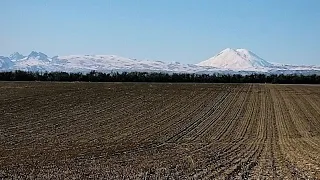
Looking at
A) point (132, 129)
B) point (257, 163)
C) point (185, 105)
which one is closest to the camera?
point (257, 163)

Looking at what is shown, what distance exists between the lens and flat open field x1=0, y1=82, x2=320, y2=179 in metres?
16.1

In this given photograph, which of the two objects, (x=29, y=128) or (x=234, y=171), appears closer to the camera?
→ (x=234, y=171)

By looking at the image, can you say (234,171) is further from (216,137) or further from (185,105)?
(185,105)

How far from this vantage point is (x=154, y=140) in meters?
24.6

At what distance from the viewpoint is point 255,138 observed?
86.2ft

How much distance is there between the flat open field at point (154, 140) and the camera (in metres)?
16.1

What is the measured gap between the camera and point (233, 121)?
113 feet

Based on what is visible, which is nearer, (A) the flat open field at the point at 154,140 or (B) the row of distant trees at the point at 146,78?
(A) the flat open field at the point at 154,140

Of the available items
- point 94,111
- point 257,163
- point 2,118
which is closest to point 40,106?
point 94,111

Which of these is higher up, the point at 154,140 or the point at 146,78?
the point at 154,140

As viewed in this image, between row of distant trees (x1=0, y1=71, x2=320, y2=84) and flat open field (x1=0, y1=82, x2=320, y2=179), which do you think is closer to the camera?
flat open field (x1=0, y1=82, x2=320, y2=179)

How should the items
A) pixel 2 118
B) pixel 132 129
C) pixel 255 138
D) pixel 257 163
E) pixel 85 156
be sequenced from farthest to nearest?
pixel 2 118
pixel 132 129
pixel 255 138
pixel 85 156
pixel 257 163

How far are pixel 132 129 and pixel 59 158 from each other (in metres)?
10.6

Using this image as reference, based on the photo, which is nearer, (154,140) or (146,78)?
(154,140)
